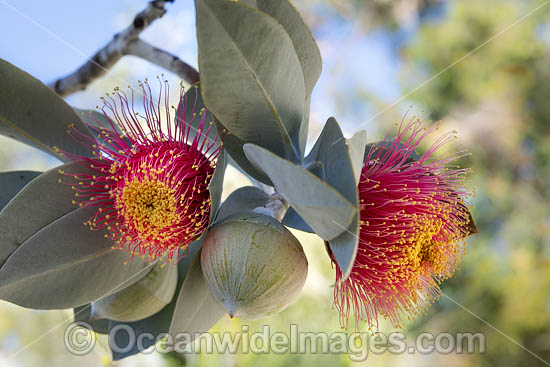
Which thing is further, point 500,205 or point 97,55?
point 500,205

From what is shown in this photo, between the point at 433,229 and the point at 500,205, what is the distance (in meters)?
2.53

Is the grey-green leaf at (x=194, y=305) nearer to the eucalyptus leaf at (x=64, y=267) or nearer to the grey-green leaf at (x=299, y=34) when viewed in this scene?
the eucalyptus leaf at (x=64, y=267)

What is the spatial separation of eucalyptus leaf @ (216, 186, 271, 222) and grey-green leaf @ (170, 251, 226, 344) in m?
0.05

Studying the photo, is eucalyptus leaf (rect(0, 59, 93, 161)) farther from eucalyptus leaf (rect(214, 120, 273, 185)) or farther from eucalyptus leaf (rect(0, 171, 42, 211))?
eucalyptus leaf (rect(214, 120, 273, 185))

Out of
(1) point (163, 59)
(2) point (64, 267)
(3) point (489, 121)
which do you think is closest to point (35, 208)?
(2) point (64, 267)

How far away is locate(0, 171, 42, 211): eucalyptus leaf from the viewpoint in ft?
1.30

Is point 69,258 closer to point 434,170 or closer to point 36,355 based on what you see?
point 434,170

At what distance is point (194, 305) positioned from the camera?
374mm

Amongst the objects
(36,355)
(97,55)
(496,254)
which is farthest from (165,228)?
(496,254)

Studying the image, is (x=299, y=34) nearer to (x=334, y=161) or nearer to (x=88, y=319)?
(x=334, y=161)

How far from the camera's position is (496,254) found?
249 centimetres

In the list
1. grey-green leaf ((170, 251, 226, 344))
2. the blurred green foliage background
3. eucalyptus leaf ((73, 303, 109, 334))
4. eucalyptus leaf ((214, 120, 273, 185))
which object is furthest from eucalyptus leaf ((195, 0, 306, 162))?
the blurred green foliage background

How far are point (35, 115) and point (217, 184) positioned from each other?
188 mm

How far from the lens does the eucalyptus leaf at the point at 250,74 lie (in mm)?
265
